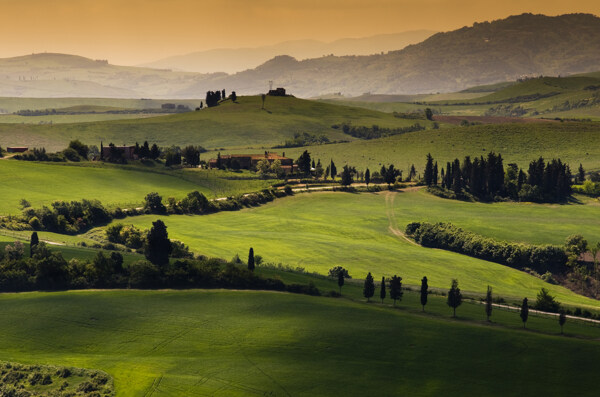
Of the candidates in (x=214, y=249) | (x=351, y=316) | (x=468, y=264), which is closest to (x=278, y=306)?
(x=351, y=316)

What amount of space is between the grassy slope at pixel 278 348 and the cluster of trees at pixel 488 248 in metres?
67.8

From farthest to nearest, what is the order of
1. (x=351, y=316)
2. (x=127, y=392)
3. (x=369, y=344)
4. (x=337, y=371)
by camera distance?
(x=351, y=316) < (x=369, y=344) < (x=337, y=371) < (x=127, y=392)

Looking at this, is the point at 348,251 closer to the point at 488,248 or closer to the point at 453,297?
the point at 488,248

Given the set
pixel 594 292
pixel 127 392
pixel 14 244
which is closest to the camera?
pixel 127 392

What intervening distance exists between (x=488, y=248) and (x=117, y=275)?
87219mm

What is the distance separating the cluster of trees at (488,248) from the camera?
16950 cm

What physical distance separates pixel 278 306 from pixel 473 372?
32636 millimetres

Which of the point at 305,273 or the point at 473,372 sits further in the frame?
the point at 305,273

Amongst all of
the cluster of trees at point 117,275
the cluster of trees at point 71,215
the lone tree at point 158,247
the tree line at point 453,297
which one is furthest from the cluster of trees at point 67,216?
the tree line at point 453,297

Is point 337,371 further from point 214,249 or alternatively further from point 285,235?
point 285,235

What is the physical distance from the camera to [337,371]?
293ft

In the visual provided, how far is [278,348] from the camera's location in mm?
96125

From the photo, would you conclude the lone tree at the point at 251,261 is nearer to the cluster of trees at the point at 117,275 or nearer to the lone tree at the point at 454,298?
the cluster of trees at the point at 117,275

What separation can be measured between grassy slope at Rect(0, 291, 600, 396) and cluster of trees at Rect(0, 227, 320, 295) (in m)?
5.49
